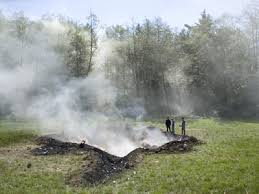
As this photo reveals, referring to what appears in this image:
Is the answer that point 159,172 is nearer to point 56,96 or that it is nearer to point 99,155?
point 99,155

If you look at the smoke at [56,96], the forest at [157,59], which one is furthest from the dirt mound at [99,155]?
the forest at [157,59]

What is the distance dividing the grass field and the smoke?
17.2 feet

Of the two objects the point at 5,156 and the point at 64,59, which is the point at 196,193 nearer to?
the point at 5,156

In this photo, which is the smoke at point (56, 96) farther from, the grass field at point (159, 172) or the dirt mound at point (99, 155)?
the grass field at point (159, 172)

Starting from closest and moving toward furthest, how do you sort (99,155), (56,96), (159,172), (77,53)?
(159,172) < (99,155) < (56,96) < (77,53)

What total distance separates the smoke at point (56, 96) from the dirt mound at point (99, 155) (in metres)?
2.63

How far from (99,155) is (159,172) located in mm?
4081

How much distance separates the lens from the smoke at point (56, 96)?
2695cm

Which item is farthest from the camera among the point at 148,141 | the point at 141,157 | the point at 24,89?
the point at 24,89

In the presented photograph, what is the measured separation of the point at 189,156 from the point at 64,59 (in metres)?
38.5

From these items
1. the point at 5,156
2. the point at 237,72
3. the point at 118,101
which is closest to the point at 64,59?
the point at 118,101

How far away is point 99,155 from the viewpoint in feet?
62.1

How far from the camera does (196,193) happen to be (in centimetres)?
1307

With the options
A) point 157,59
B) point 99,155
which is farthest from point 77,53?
point 99,155
